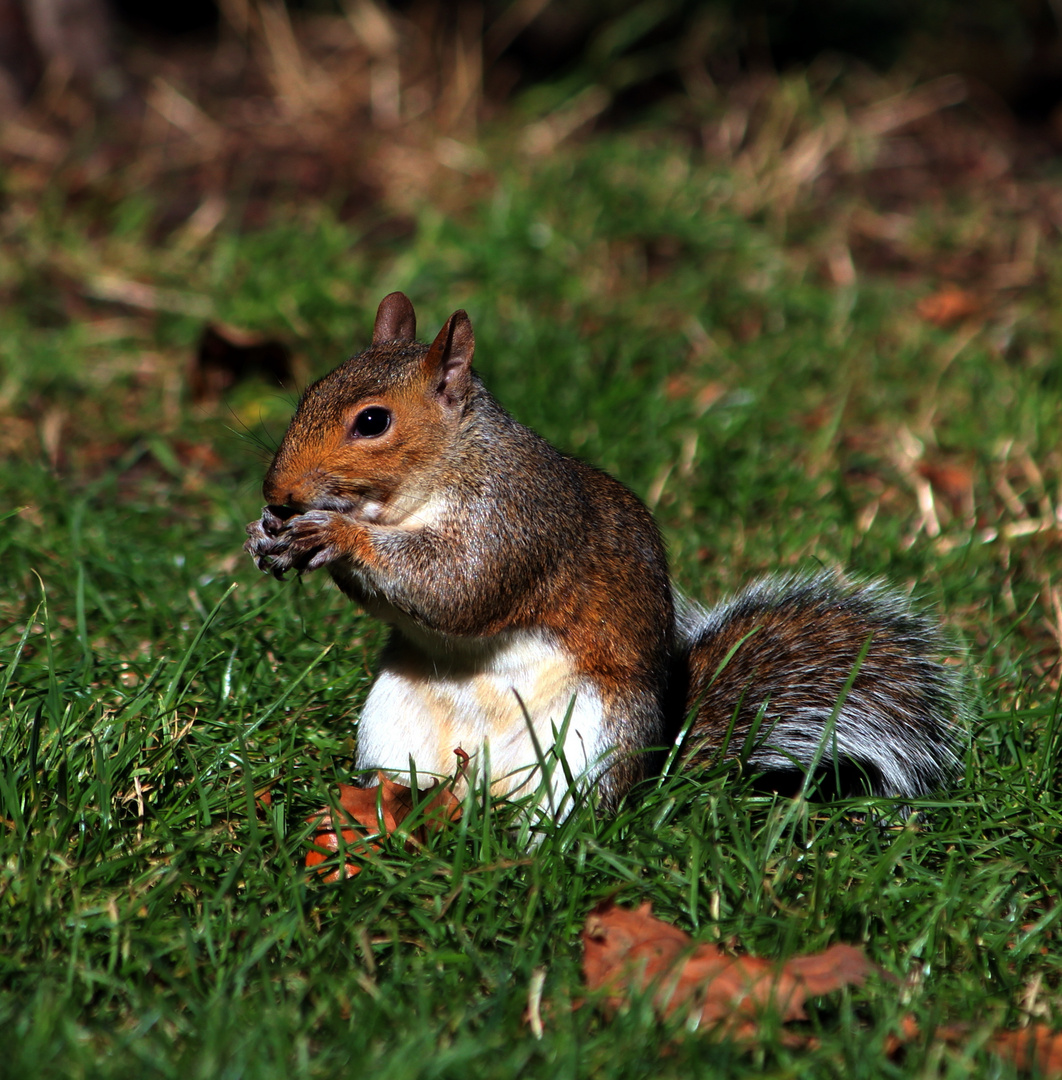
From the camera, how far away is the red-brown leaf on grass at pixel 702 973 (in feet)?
5.49

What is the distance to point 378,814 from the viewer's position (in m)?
2.13

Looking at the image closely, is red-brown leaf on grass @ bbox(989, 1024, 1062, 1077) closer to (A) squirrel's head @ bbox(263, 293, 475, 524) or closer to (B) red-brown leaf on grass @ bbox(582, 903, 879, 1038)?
(B) red-brown leaf on grass @ bbox(582, 903, 879, 1038)

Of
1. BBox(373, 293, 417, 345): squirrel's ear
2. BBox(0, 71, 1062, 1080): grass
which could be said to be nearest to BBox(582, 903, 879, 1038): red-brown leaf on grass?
BBox(0, 71, 1062, 1080): grass

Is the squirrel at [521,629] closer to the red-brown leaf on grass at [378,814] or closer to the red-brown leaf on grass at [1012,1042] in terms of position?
the red-brown leaf on grass at [378,814]

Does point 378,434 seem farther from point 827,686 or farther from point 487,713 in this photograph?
point 827,686

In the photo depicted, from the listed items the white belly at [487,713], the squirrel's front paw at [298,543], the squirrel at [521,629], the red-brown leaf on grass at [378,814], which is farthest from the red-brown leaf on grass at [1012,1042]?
the squirrel's front paw at [298,543]

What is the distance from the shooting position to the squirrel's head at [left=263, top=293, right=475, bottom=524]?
225 centimetres

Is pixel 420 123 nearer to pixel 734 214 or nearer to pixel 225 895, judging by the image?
pixel 734 214

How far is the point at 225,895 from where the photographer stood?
1.94m

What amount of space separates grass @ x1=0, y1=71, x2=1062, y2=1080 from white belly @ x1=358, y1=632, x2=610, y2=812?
120mm

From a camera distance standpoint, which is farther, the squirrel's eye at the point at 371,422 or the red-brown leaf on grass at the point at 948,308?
the red-brown leaf on grass at the point at 948,308

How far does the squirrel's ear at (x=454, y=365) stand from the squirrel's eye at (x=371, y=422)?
115 millimetres

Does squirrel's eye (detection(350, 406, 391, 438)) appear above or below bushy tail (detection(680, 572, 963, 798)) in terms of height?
above

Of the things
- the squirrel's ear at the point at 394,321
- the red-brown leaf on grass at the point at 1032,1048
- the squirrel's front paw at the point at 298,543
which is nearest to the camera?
the red-brown leaf on grass at the point at 1032,1048
